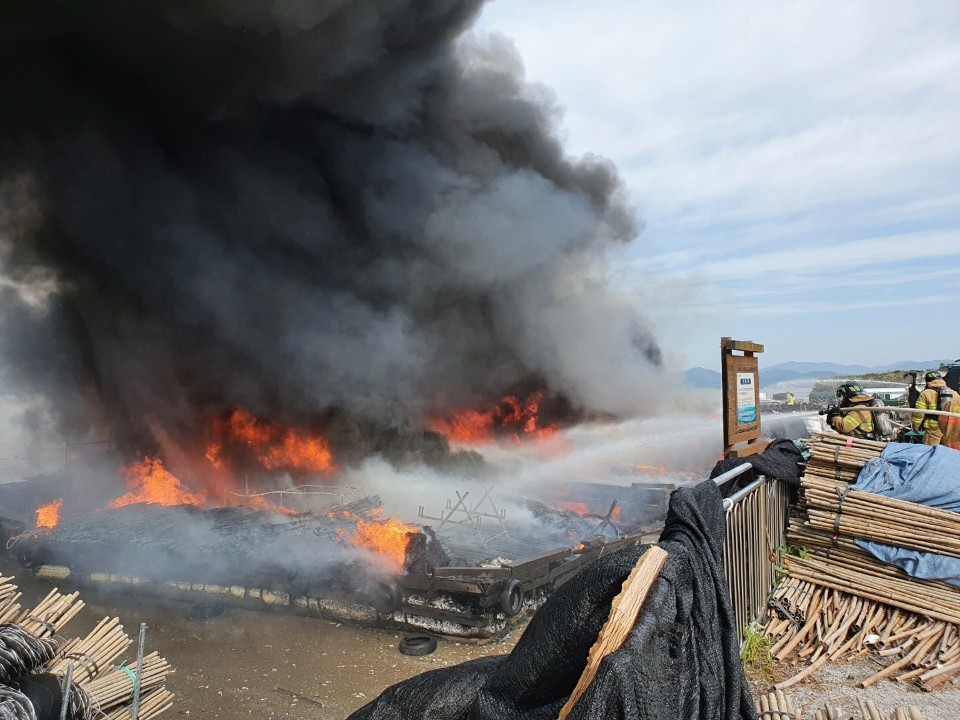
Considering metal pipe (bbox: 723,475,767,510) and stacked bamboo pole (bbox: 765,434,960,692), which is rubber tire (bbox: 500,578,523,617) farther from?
metal pipe (bbox: 723,475,767,510)

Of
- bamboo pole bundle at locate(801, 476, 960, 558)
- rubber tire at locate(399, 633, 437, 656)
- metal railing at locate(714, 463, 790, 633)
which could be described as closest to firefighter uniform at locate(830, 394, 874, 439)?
metal railing at locate(714, 463, 790, 633)

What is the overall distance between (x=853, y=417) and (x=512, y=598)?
5.20 meters

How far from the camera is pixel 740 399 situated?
5.43 meters

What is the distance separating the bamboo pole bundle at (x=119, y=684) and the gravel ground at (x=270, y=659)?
12.4 feet

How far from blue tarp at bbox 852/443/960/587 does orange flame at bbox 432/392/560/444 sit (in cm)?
1694

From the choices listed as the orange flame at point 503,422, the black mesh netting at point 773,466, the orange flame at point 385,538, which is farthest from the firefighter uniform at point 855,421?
the orange flame at point 503,422

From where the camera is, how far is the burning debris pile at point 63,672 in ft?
9.51

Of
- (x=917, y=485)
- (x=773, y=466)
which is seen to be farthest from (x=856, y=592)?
(x=773, y=466)

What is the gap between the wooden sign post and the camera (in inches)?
203

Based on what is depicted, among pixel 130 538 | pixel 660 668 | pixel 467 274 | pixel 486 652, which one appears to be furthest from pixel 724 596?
pixel 467 274

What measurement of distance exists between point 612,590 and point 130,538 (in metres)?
12.7

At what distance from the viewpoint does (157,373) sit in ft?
64.3

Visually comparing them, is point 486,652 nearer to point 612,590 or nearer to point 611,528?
point 611,528

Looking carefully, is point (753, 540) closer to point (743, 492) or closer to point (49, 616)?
point (743, 492)
